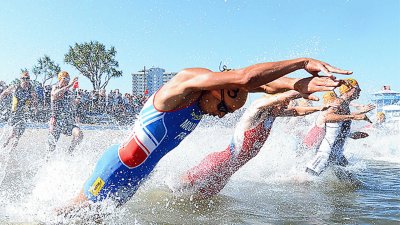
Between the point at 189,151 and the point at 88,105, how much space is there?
44.5ft

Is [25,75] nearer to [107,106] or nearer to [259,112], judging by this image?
[259,112]

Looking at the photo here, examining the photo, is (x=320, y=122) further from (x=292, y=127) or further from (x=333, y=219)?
(x=333, y=219)

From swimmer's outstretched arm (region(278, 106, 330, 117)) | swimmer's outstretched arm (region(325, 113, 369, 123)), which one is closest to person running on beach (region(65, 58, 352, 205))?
swimmer's outstretched arm (region(278, 106, 330, 117))

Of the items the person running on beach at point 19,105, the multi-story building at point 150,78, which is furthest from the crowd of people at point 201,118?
the multi-story building at point 150,78

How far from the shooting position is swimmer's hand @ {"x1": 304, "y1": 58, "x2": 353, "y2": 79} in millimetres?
2892

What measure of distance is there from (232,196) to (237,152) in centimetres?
67

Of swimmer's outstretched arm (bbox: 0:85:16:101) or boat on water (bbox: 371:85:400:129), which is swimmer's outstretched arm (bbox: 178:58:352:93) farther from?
boat on water (bbox: 371:85:400:129)

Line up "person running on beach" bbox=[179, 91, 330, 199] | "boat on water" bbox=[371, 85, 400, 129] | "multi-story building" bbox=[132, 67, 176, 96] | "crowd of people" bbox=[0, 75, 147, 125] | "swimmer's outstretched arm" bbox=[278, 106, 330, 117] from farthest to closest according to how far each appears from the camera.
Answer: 1. "multi-story building" bbox=[132, 67, 176, 96]
2. "boat on water" bbox=[371, 85, 400, 129]
3. "crowd of people" bbox=[0, 75, 147, 125]
4. "swimmer's outstretched arm" bbox=[278, 106, 330, 117]
5. "person running on beach" bbox=[179, 91, 330, 199]

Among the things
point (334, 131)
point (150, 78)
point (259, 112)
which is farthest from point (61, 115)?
point (150, 78)

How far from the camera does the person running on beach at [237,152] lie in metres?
5.02

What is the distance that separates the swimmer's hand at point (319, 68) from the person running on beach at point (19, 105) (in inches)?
301

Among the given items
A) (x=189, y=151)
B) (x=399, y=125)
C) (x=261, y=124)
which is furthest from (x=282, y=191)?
(x=399, y=125)

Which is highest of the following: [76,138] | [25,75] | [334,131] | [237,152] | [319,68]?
[319,68]

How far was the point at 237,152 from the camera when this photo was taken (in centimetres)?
511
